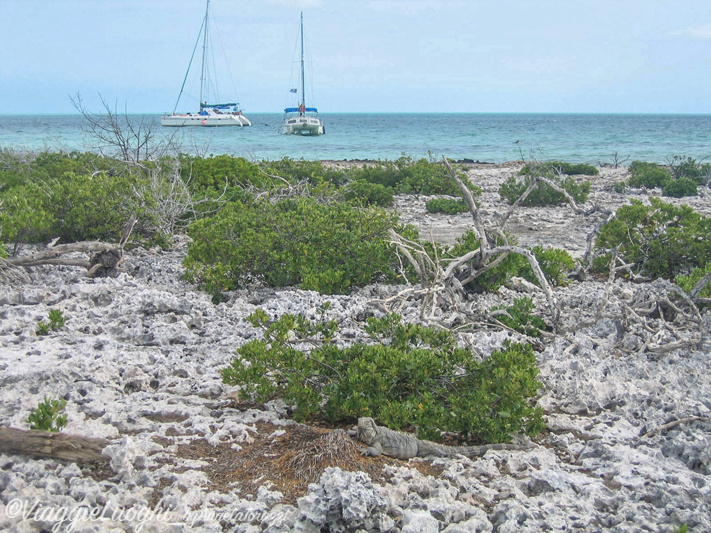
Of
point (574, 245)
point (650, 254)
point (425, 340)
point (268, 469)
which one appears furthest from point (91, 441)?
point (574, 245)

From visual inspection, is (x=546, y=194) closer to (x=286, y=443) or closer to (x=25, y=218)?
(x=25, y=218)

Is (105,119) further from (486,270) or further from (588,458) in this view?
(588,458)

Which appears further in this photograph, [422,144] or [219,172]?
[422,144]

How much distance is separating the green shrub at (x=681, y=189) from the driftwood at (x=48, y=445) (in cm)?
1490

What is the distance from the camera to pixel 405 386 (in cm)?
342

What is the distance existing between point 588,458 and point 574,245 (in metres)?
6.42

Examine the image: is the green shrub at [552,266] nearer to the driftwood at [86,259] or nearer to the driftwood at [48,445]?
the driftwood at [86,259]

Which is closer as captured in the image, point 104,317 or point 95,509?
point 95,509

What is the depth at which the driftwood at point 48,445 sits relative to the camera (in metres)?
2.64

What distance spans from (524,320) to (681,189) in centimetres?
1177

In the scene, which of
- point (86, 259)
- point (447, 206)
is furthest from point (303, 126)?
point (86, 259)

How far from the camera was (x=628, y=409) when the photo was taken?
11.6ft

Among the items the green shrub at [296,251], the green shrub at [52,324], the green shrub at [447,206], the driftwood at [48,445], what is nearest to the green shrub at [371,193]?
the green shrub at [447,206]

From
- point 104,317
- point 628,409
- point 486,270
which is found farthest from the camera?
point 486,270
